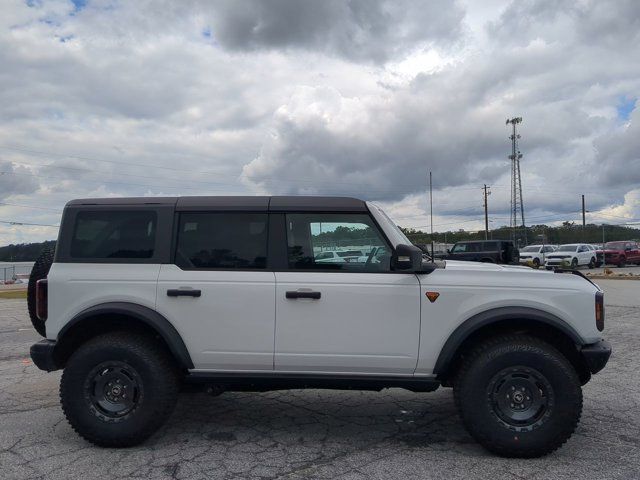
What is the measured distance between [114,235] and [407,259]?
7.54 feet

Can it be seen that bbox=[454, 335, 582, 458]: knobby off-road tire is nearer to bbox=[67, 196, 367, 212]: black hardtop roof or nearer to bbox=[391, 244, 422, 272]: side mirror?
bbox=[391, 244, 422, 272]: side mirror

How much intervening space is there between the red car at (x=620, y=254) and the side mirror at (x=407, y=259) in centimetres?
3432

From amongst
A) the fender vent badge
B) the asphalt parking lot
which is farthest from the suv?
the asphalt parking lot

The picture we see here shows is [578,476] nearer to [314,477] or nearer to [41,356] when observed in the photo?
[314,477]

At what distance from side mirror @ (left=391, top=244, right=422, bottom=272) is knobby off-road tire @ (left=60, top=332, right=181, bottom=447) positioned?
6.30 feet

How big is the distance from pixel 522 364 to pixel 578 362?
2.02 feet

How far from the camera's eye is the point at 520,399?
3.76 meters

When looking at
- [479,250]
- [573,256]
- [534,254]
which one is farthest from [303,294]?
[534,254]

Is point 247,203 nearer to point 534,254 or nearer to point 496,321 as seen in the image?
point 496,321

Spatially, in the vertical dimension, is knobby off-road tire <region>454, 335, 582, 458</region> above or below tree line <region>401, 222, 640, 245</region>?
below

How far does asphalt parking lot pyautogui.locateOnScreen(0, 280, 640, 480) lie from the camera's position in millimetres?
3553

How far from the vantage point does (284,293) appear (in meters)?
3.90

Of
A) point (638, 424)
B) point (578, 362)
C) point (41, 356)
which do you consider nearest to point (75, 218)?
point (41, 356)

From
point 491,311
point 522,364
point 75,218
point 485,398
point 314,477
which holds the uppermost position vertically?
point 75,218
